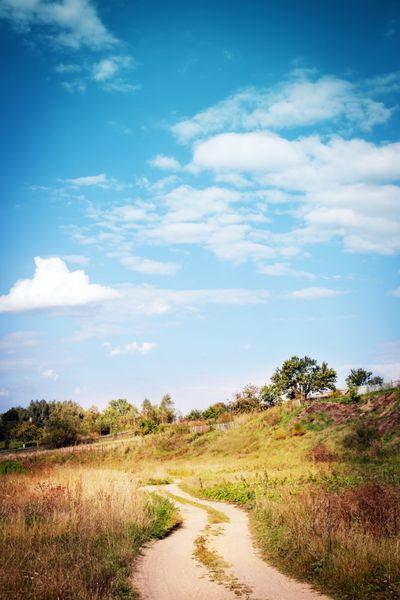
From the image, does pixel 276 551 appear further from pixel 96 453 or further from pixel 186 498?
pixel 96 453

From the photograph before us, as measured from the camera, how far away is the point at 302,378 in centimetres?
9812

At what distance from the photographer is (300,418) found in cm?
4197

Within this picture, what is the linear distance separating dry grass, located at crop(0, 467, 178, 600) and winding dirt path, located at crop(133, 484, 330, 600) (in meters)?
0.48

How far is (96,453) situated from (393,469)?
3243 centimetres

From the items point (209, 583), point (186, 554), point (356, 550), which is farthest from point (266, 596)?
point (186, 554)

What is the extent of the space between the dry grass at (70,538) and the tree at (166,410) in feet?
260

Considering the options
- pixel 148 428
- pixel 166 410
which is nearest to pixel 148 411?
pixel 166 410

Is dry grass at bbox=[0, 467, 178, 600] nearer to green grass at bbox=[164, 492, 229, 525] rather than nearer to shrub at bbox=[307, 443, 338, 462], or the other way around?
green grass at bbox=[164, 492, 229, 525]

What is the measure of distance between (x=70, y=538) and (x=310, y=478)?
1230 centimetres

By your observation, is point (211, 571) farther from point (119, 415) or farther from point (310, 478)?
point (119, 415)

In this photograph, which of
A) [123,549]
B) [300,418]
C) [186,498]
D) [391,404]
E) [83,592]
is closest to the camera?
[83,592]

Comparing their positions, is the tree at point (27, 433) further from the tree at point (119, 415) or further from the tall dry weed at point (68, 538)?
the tall dry weed at point (68, 538)

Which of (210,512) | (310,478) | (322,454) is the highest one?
(310,478)

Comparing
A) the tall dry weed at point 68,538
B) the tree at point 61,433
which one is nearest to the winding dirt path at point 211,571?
the tall dry weed at point 68,538
